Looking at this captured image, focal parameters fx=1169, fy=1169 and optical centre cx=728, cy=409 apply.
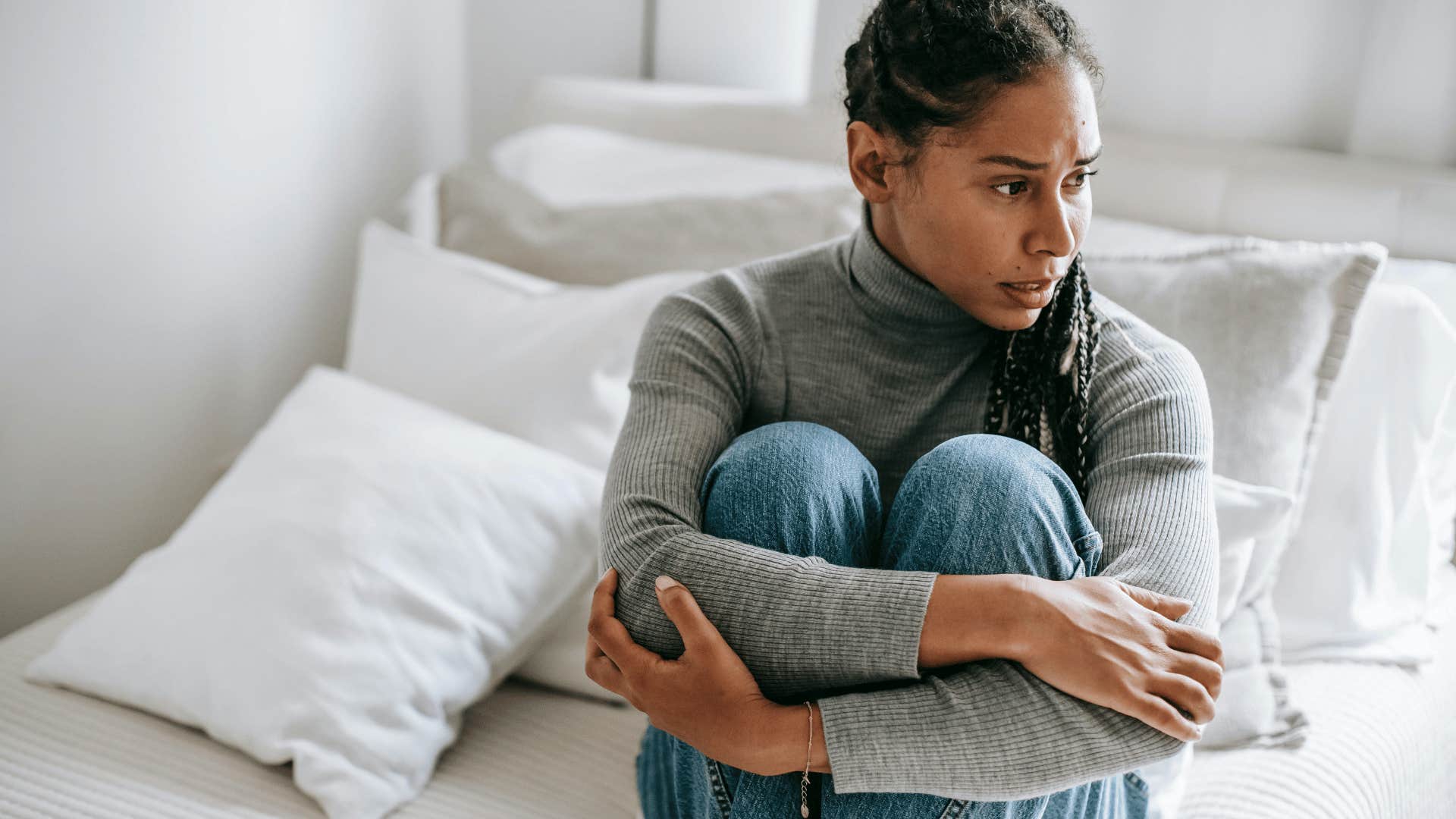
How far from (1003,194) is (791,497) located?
12.1 inches

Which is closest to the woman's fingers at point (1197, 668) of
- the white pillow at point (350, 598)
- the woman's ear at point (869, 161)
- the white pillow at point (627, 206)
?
the woman's ear at point (869, 161)

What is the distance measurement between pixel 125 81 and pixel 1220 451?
4.65 feet

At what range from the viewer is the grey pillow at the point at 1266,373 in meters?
1.20

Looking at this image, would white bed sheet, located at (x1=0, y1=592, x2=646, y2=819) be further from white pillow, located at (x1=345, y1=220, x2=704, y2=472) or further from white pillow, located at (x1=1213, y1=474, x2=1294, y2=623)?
white pillow, located at (x1=1213, y1=474, x2=1294, y2=623)

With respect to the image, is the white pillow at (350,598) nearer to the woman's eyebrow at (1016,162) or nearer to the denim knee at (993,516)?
the denim knee at (993,516)

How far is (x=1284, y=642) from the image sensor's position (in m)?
1.30

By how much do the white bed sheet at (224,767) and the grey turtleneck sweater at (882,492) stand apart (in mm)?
318

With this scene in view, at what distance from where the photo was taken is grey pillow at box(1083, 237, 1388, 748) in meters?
1.20

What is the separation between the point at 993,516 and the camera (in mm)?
910

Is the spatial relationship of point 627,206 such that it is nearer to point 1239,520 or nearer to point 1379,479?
point 1239,520

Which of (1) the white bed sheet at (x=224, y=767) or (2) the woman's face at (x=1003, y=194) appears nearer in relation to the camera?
(2) the woman's face at (x=1003, y=194)

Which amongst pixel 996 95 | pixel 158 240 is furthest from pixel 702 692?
pixel 158 240

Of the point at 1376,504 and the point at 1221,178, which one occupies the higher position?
the point at 1221,178

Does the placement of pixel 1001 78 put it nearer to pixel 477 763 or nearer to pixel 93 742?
pixel 477 763
